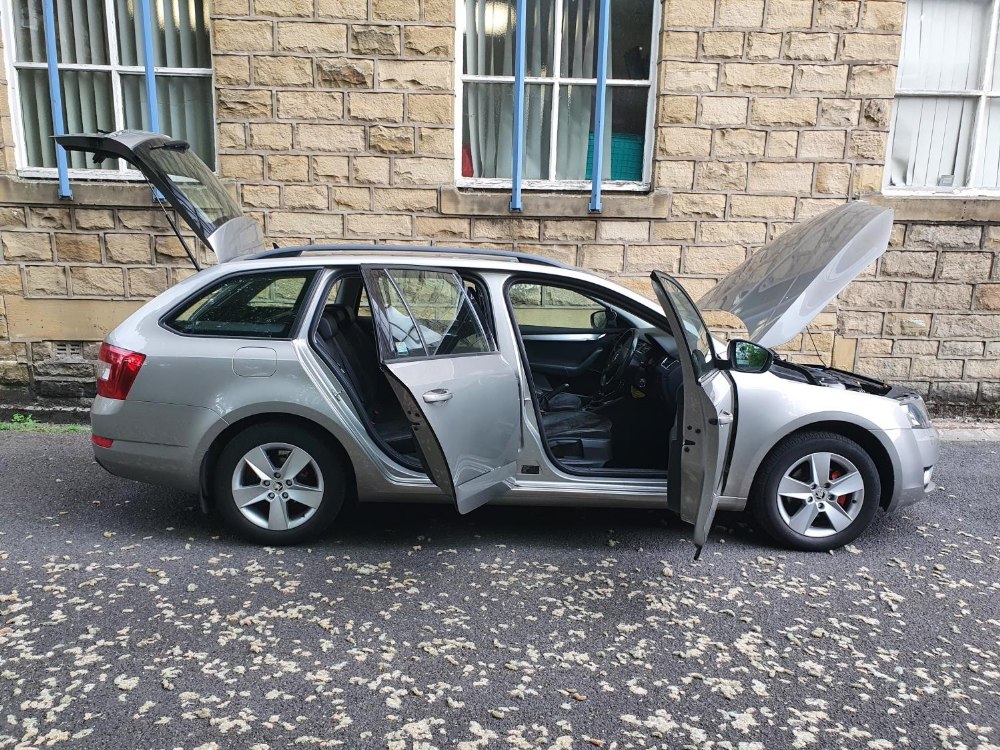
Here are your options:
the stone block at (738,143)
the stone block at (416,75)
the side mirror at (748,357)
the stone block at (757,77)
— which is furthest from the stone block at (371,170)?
the side mirror at (748,357)

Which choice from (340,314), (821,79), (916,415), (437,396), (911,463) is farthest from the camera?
(821,79)

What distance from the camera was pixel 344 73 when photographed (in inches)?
269

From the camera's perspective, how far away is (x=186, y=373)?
3926 mm

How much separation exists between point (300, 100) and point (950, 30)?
6.21 m

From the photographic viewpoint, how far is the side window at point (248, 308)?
13.2 ft

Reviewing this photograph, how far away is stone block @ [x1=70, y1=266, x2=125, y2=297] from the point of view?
705cm

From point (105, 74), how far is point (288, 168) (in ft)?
6.75

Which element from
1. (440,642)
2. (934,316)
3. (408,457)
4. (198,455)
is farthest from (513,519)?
(934,316)

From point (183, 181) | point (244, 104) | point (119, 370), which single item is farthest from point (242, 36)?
point (119, 370)

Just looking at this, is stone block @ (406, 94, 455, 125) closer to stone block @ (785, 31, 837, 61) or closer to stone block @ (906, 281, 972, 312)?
stone block @ (785, 31, 837, 61)

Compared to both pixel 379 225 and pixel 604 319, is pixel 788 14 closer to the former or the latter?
pixel 604 319

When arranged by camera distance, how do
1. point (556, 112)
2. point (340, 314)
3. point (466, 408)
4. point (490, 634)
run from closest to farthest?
point (490, 634) < point (466, 408) < point (340, 314) < point (556, 112)

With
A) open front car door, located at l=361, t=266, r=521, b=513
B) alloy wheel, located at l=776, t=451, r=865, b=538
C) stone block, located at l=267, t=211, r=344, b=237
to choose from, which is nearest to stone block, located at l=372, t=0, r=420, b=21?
stone block, located at l=267, t=211, r=344, b=237

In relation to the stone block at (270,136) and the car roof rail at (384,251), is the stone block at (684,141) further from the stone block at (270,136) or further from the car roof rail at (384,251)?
the stone block at (270,136)
